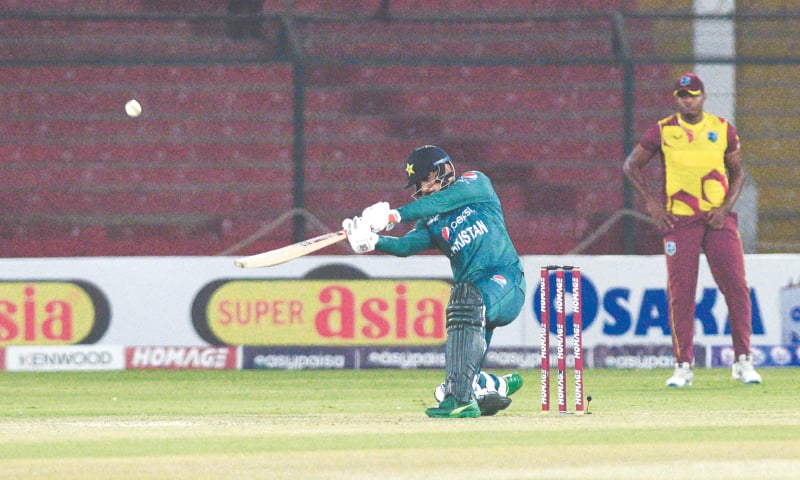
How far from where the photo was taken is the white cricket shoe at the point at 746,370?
30.9 ft

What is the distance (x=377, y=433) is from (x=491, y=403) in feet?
3.33

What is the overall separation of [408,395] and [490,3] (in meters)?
8.69

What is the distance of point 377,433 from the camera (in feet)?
21.4

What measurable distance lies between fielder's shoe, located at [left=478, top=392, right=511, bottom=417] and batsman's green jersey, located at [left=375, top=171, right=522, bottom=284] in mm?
534

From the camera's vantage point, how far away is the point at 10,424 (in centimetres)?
726

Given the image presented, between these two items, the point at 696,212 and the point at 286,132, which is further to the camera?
the point at 286,132

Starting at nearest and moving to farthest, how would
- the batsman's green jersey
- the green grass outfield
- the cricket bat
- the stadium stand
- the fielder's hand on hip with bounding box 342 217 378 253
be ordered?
1. the green grass outfield
2. the fielder's hand on hip with bounding box 342 217 378 253
3. the cricket bat
4. the batsman's green jersey
5. the stadium stand

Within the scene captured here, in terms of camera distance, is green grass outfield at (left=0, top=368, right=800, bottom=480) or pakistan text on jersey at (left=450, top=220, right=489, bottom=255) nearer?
green grass outfield at (left=0, top=368, right=800, bottom=480)

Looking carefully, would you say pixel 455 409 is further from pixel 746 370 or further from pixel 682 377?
pixel 746 370

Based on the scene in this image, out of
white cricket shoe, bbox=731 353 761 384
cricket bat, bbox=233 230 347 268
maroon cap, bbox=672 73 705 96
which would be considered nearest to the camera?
cricket bat, bbox=233 230 347 268

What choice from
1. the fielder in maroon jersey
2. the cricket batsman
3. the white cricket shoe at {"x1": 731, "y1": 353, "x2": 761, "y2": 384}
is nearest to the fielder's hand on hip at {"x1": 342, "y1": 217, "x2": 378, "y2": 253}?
the cricket batsman

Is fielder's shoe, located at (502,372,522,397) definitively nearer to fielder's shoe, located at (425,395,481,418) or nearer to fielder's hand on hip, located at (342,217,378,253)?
fielder's shoe, located at (425,395,481,418)

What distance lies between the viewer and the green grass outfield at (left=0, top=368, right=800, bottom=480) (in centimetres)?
529

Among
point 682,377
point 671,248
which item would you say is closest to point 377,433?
point 682,377
